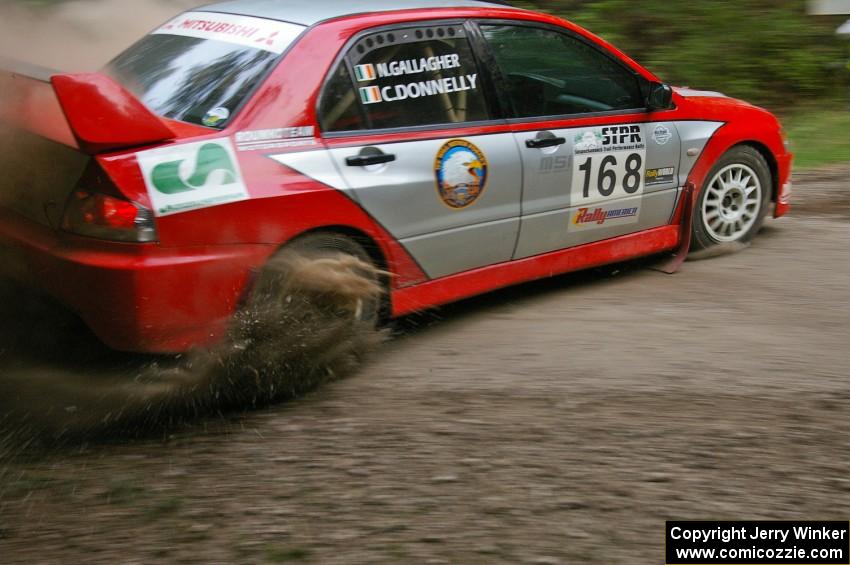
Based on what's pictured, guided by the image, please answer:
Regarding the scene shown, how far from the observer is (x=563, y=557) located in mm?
2939

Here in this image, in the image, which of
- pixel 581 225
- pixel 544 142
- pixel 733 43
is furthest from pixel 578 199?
pixel 733 43

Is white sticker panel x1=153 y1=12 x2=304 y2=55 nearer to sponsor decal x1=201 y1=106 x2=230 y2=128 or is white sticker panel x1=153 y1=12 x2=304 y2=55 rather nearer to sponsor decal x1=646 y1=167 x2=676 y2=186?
sponsor decal x1=201 y1=106 x2=230 y2=128

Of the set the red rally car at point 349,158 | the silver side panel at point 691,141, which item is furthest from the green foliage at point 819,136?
the silver side panel at point 691,141

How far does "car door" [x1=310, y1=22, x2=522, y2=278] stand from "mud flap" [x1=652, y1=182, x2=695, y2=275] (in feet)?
4.45

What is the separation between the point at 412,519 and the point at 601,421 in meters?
1.03

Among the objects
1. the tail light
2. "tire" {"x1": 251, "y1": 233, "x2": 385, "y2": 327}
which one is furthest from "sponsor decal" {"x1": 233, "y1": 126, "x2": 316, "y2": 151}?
the tail light

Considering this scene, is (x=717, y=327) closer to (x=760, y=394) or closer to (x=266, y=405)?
(x=760, y=394)

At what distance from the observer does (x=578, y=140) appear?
→ 511cm

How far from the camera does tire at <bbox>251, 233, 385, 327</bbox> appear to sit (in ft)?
13.1

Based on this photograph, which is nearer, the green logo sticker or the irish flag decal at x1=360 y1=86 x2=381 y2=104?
the green logo sticker

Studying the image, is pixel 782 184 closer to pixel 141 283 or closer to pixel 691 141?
pixel 691 141

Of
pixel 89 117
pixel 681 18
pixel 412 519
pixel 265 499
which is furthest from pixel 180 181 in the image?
pixel 681 18

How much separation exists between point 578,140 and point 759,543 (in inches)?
103

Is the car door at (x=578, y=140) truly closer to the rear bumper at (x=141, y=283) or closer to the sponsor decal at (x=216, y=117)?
the sponsor decal at (x=216, y=117)
